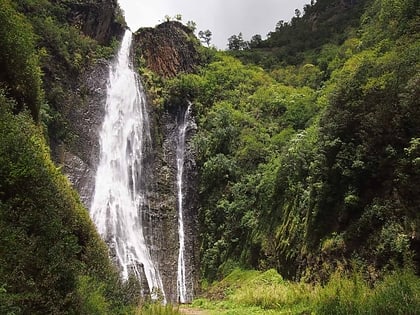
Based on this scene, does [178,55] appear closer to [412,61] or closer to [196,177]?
[196,177]

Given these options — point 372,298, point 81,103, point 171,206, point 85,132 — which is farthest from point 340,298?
point 81,103

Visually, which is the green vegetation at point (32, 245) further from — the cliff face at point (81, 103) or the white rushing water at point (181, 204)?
the cliff face at point (81, 103)

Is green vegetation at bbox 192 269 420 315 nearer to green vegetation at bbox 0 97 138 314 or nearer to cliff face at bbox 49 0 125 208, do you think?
green vegetation at bbox 0 97 138 314

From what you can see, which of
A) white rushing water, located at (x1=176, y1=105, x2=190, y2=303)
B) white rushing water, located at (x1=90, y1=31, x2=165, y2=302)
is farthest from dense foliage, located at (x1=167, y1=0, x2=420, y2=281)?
white rushing water, located at (x1=90, y1=31, x2=165, y2=302)

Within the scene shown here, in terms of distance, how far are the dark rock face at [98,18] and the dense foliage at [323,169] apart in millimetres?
7633

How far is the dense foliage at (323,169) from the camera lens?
1206 cm

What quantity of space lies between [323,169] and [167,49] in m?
29.0

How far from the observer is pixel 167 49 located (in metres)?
40.5

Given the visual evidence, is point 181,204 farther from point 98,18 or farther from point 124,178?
point 98,18

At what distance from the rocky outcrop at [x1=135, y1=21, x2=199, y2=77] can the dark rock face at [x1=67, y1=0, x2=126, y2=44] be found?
8.30ft

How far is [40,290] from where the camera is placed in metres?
6.33

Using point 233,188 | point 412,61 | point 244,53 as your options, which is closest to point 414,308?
point 412,61

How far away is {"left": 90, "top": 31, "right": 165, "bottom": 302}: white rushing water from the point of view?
22.1 m

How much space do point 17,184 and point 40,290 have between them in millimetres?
2028
